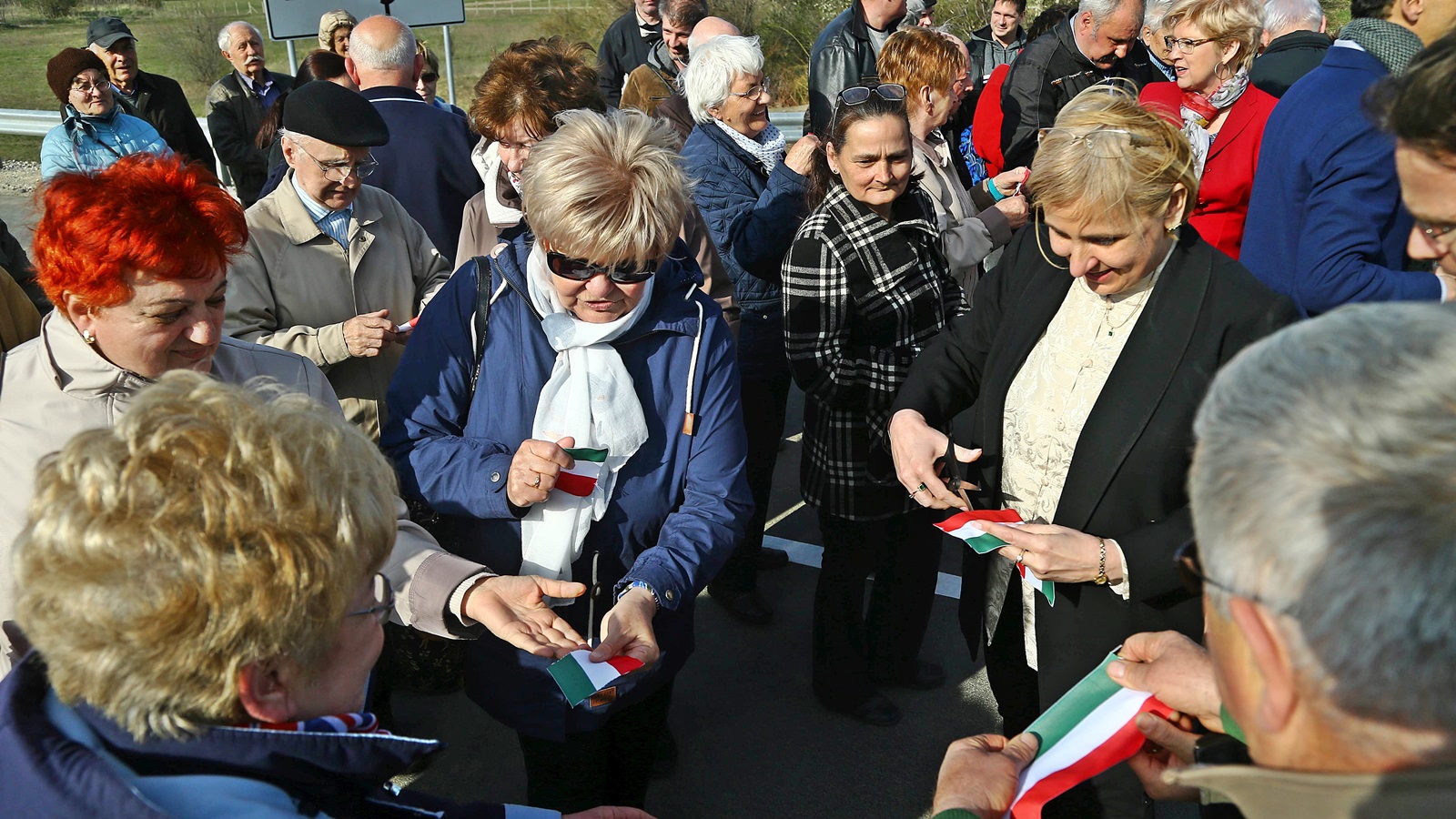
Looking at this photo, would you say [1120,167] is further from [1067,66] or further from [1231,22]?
[1067,66]

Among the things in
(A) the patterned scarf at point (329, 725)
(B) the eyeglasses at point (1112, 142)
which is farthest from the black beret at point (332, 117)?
(A) the patterned scarf at point (329, 725)

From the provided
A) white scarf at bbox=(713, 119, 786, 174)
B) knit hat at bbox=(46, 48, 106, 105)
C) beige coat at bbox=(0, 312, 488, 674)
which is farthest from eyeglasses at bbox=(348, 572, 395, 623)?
knit hat at bbox=(46, 48, 106, 105)

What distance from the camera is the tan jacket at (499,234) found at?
3.79m

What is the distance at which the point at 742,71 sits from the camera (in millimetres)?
4254

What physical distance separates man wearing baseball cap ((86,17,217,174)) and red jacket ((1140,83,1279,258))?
252 inches

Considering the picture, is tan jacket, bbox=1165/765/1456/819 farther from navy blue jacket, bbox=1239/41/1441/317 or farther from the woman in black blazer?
navy blue jacket, bbox=1239/41/1441/317

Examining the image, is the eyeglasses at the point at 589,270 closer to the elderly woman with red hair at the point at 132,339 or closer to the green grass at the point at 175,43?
the elderly woman with red hair at the point at 132,339

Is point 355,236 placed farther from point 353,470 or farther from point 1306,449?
point 1306,449

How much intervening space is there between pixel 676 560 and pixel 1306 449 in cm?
159

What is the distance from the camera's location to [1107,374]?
7.73 ft

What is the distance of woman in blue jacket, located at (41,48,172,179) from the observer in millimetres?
5945

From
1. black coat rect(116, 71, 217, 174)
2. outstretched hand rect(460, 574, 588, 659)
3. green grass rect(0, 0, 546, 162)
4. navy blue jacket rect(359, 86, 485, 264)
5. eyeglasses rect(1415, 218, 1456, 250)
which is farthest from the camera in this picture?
green grass rect(0, 0, 546, 162)

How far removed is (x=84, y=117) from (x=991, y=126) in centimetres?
531

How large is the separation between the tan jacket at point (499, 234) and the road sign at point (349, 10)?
4.41 m
